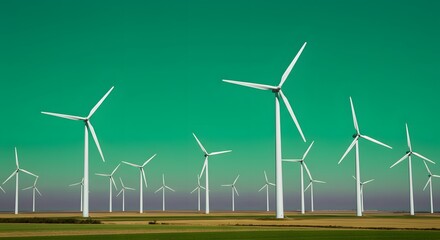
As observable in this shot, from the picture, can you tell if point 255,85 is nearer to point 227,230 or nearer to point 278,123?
point 278,123

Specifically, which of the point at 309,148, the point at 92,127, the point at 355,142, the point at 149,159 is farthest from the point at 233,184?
the point at 92,127

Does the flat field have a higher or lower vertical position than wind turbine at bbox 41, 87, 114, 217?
lower

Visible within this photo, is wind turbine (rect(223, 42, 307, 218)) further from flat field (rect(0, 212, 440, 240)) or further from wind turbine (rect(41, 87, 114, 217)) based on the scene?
wind turbine (rect(41, 87, 114, 217))

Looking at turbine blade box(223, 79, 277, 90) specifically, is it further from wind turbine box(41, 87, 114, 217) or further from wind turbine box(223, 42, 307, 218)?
wind turbine box(41, 87, 114, 217)

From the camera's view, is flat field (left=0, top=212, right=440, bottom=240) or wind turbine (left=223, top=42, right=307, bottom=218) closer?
flat field (left=0, top=212, right=440, bottom=240)

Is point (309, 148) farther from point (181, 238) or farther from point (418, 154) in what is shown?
point (181, 238)

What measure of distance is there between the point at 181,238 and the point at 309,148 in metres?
82.4

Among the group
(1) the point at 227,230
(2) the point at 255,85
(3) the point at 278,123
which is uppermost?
(2) the point at 255,85

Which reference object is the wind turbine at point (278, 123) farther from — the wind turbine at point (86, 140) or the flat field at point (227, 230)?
the wind turbine at point (86, 140)

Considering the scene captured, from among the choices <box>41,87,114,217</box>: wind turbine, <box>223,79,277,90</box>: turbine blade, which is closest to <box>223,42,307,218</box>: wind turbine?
<box>223,79,277,90</box>: turbine blade

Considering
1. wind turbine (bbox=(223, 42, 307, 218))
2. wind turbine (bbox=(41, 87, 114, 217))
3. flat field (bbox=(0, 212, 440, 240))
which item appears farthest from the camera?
wind turbine (bbox=(41, 87, 114, 217))

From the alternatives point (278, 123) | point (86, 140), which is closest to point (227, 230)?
point (278, 123)

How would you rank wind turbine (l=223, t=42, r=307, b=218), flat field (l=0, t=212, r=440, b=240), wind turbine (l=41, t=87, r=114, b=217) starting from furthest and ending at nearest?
wind turbine (l=41, t=87, r=114, b=217) < wind turbine (l=223, t=42, r=307, b=218) < flat field (l=0, t=212, r=440, b=240)

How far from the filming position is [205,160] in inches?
5354
